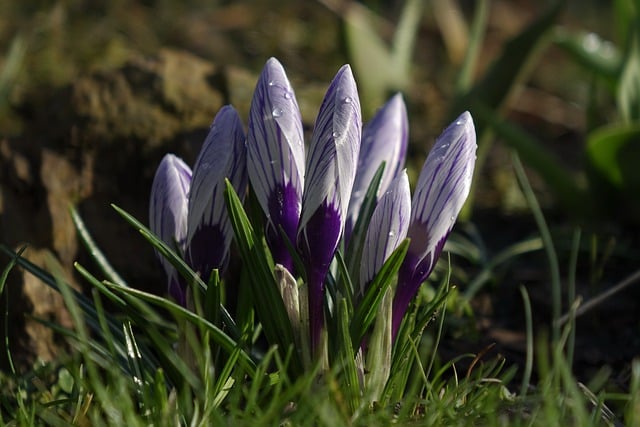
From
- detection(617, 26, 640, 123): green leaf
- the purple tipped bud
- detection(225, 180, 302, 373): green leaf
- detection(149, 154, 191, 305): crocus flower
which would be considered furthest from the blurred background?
the purple tipped bud

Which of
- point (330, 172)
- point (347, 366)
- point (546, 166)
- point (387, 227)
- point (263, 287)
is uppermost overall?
point (330, 172)

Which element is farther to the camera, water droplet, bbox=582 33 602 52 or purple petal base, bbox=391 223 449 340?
water droplet, bbox=582 33 602 52

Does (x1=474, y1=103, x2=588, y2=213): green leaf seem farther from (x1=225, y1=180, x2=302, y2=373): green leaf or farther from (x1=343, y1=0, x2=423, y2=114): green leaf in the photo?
(x1=225, y1=180, x2=302, y2=373): green leaf

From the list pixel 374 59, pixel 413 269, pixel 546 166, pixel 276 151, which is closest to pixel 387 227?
pixel 413 269


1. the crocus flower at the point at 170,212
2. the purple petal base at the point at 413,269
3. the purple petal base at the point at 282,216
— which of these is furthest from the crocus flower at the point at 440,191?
the crocus flower at the point at 170,212

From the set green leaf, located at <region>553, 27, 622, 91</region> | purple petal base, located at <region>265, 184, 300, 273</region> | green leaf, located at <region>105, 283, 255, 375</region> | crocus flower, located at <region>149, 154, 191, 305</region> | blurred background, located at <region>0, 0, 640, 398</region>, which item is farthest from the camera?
green leaf, located at <region>553, 27, 622, 91</region>

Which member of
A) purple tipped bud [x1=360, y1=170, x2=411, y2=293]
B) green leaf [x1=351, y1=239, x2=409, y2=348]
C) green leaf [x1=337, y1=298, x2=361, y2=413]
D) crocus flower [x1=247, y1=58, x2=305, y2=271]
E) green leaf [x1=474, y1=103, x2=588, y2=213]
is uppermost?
crocus flower [x1=247, y1=58, x2=305, y2=271]

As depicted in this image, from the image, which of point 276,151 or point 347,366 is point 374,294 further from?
point 276,151
